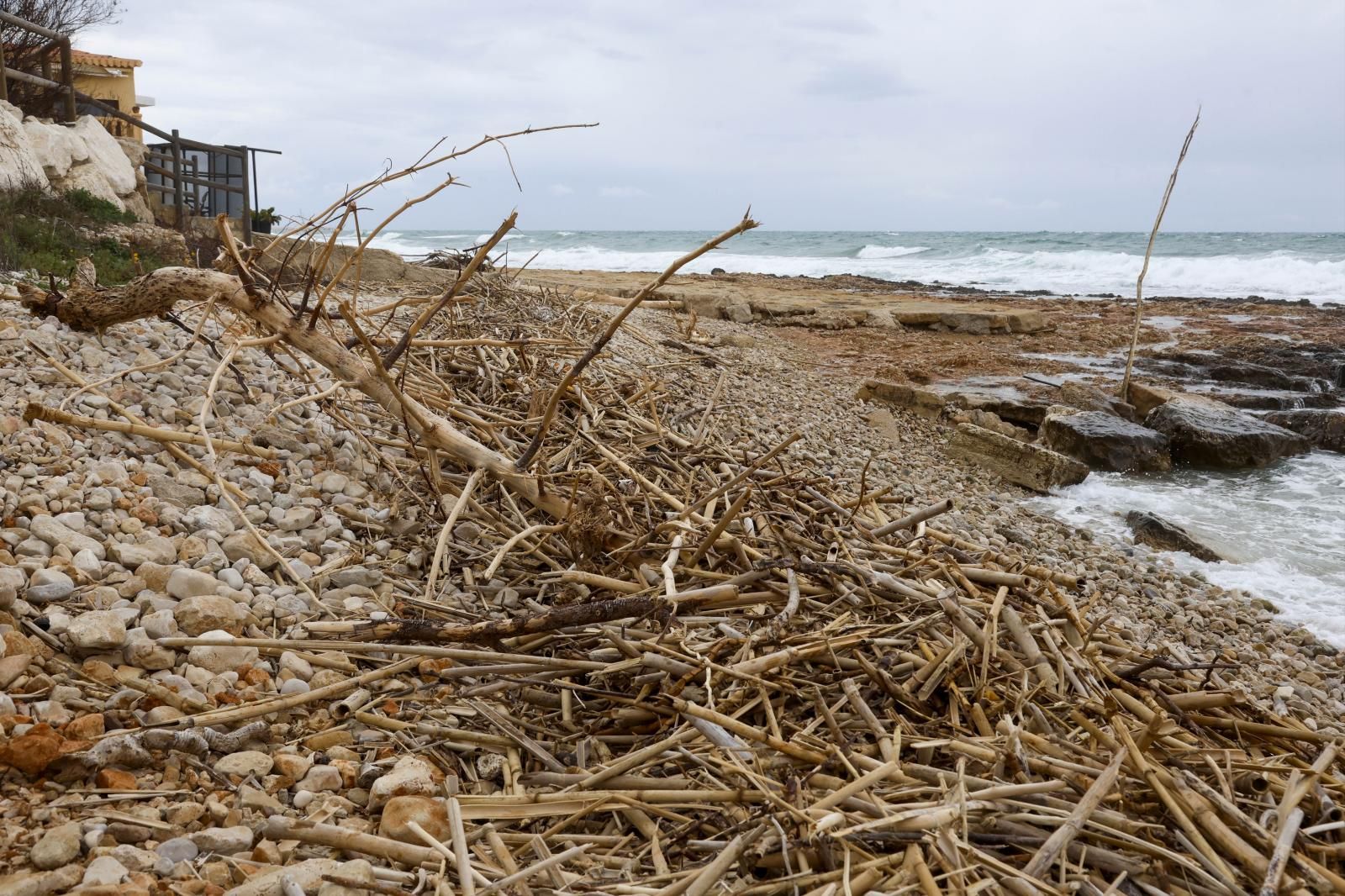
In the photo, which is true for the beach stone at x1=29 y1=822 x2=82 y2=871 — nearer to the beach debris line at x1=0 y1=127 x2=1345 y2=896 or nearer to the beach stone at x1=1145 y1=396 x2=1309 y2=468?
the beach debris line at x1=0 y1=127 x2=1345 y2=896

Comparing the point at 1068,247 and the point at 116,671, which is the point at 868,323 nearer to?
the point at 116,671

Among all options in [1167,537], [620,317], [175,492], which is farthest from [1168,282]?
[175,492]

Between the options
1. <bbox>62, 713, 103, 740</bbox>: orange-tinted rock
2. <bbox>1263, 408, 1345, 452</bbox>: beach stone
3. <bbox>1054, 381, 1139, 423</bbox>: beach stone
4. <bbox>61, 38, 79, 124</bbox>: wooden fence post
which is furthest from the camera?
<bbox>61, 38, 79, 124</bbox>: wooden fence post

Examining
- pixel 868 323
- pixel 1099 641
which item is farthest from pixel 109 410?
pixel 868 323

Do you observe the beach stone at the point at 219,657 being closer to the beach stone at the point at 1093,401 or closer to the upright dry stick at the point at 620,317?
the upright dry stick at the point at 620,317

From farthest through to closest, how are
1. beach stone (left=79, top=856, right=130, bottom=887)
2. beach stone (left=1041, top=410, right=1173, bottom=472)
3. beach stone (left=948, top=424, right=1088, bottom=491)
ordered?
beach stone (left=1041, top=410, right=1173, bottom=472) → beach stone (left=948, top=424, right=1088, bottom=491) → beach stone (left=79, top=856, right=130, bottom=887)

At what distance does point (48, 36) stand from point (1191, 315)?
24.8 metres

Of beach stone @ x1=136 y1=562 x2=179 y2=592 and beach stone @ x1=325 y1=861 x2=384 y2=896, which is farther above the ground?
beach stone @ x1=136 y1=562 x2=179 y2=592

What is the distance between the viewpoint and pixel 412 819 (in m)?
1.93

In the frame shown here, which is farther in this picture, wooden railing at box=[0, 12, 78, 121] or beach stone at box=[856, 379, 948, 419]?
wooden railing at box=[0, 12, 78, 121]

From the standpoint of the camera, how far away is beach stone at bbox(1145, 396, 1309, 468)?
955cm

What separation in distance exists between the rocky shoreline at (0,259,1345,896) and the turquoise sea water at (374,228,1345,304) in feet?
71.9

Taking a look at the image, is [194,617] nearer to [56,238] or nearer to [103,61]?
[56,238]

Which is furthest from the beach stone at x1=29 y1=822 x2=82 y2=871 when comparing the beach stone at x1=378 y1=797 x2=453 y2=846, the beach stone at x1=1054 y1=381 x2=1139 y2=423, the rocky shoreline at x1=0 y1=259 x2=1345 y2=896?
the beach stone at x1=1054 y1=381 x2=1139 y2=423
